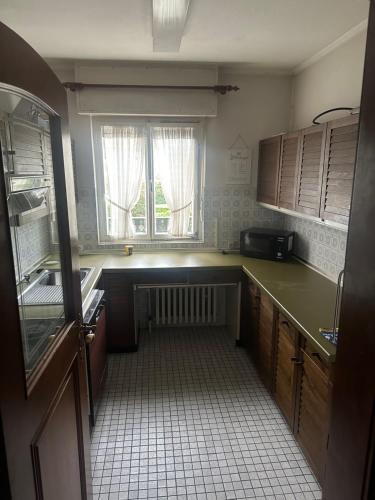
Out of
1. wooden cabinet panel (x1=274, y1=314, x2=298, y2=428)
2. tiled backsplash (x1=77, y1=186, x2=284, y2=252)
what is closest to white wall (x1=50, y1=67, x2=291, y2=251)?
tiled backsplash (x1=77, y1=186, x2=284, y2=252)

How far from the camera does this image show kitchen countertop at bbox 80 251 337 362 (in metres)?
1.93

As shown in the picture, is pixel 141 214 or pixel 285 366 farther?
pixel 141 214

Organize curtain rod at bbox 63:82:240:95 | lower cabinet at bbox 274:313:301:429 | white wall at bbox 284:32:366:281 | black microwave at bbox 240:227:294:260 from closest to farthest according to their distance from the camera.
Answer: lower cabinet at bbox 274:313:301:429 < white wall at bbox 284:32:366:281 < curtain rod at bbox 63:82:240:95 < black microwave at bbox 240:227:294:260

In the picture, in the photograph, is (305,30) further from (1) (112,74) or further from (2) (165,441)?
(2) (165,441)

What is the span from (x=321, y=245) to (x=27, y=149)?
2346 millimetres

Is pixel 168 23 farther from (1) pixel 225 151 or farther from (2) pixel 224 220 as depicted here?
(2) pixel 224 220

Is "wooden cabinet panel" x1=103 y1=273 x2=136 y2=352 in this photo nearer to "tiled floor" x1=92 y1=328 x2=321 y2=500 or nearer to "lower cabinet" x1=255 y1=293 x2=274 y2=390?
"tiled floor" x1=92 y1=328 x2=321 y2=500

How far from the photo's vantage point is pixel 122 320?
3.07 metres

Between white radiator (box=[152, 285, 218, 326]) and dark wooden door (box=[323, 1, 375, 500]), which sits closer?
dark wooden door (box=[323, 1, 375, 500])

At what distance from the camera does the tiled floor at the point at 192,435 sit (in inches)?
72.5

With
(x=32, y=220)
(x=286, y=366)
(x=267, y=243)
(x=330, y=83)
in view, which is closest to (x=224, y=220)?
(x=267, y=243)

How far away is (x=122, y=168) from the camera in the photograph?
3.34 m

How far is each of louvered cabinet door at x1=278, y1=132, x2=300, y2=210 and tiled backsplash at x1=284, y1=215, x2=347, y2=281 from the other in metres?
0.34

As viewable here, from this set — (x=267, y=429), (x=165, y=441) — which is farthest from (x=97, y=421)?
(x=267, y=429)
